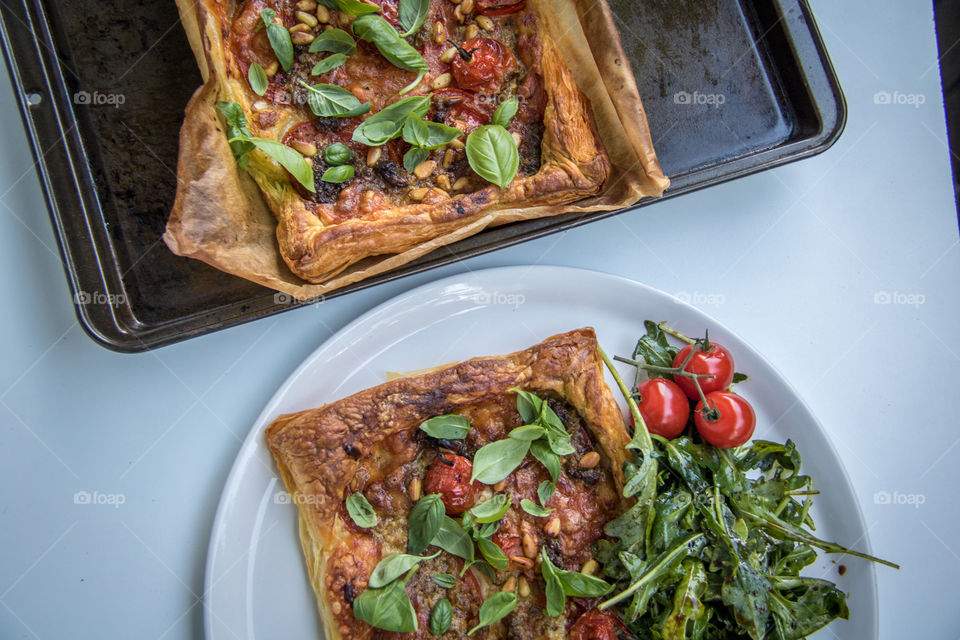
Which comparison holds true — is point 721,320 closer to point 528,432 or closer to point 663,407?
point 663,407

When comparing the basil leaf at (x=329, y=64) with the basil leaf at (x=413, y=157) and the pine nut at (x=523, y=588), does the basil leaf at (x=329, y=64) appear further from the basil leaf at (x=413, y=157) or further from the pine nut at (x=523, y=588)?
the pine nut at (x=523, y=588)

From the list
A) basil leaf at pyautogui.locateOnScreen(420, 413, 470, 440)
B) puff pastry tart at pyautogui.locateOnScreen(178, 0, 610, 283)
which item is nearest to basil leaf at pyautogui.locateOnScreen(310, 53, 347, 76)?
puff pastry tart at pyautogui.locateOnScreen(178, 0, 610, 283)

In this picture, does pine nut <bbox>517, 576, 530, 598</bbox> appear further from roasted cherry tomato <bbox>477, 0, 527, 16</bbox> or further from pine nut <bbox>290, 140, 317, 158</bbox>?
roasted cherry tomato <bbox>477, 0, 527, 16</bbox>

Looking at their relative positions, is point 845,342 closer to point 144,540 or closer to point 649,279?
point 649,279

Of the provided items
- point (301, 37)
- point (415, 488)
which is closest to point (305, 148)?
point (301, 37)

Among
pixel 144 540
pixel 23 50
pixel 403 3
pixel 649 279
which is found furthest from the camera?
pixel 649 279

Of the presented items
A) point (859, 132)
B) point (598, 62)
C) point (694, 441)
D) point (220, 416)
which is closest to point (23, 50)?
point (220, 416)
